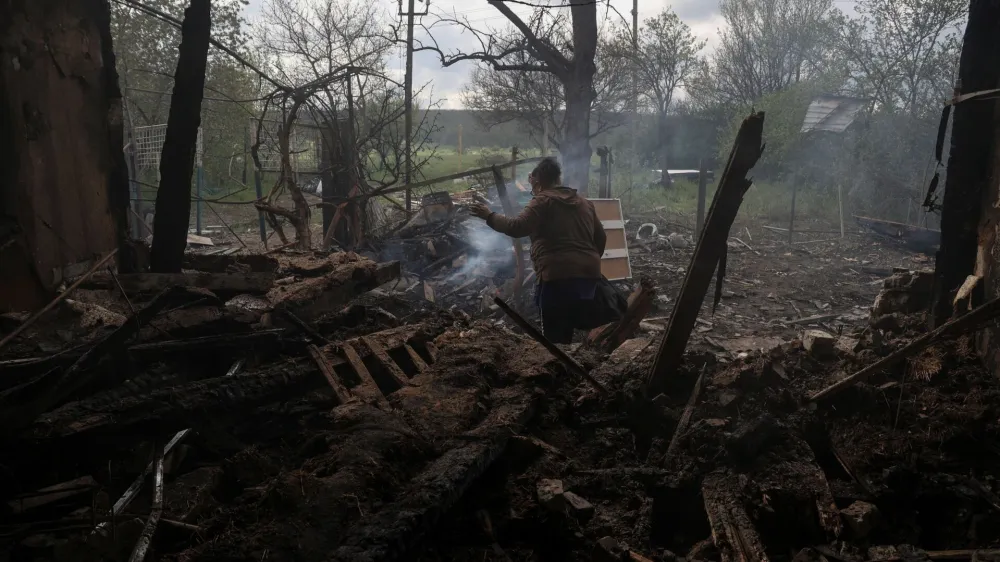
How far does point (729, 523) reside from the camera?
2.45 m

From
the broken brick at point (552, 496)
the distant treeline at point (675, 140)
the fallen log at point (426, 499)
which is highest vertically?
the distant treeline at point (675, 140)

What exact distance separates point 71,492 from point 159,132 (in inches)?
519

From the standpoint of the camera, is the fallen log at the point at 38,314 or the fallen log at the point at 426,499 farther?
the fallen log at the point at 38,314

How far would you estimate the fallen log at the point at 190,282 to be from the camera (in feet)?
14.1

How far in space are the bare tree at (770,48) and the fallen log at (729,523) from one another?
2436 centimetres

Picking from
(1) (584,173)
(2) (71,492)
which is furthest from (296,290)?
(1) (584,173)

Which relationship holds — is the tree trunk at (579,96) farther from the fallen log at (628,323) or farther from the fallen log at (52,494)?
the fallen log at (52,494)

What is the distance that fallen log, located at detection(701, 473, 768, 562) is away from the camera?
2297 mm

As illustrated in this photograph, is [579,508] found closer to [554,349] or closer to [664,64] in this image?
[554,349]

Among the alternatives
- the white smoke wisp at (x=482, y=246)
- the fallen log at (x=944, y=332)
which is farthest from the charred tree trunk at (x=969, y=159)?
the white smoke wisp at (x=482, y=246)

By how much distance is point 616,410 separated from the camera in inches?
136

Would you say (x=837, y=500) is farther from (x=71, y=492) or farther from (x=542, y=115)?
(x=542, y=115)

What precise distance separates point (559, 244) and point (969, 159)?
2.96 meters

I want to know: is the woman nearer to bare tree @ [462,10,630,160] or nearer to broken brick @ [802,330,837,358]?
broken brick @ [802,330,837,358]
